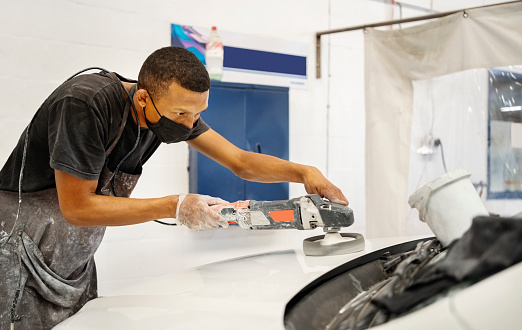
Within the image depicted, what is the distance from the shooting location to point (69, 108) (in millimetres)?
1304

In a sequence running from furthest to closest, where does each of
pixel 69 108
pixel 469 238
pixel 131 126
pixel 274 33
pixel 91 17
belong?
1. pixel 274 33
2. pixel 91 17
3. pixel 131 126
4. pixel 69 108
5. pixel 469 238

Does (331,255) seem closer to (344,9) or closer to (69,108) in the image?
(69,108)

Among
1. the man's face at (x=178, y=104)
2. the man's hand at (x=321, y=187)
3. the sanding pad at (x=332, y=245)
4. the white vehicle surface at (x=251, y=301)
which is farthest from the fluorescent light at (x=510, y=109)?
the man's face at (x=178, y=104)

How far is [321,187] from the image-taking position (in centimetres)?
161

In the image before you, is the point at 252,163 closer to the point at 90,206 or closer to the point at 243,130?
the point at 90,206

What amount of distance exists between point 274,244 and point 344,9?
1.86m

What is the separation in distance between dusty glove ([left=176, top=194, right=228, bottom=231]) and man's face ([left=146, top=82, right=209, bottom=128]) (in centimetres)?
28

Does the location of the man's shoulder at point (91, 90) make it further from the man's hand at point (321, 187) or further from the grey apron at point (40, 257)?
the man's hand at point (321, 187)

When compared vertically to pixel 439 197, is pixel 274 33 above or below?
above

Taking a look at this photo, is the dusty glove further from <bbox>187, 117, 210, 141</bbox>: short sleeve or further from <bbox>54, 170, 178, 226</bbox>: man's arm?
<bbox>187, 117, 210, 141</bbox>: short sleeve

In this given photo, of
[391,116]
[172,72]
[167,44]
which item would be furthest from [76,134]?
[391,116]

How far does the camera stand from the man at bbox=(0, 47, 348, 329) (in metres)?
1.31

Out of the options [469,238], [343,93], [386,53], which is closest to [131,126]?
[469,238]

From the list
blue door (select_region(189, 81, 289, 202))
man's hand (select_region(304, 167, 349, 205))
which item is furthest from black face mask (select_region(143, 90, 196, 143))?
blue door (select_region(189, 81, 289, 202))
